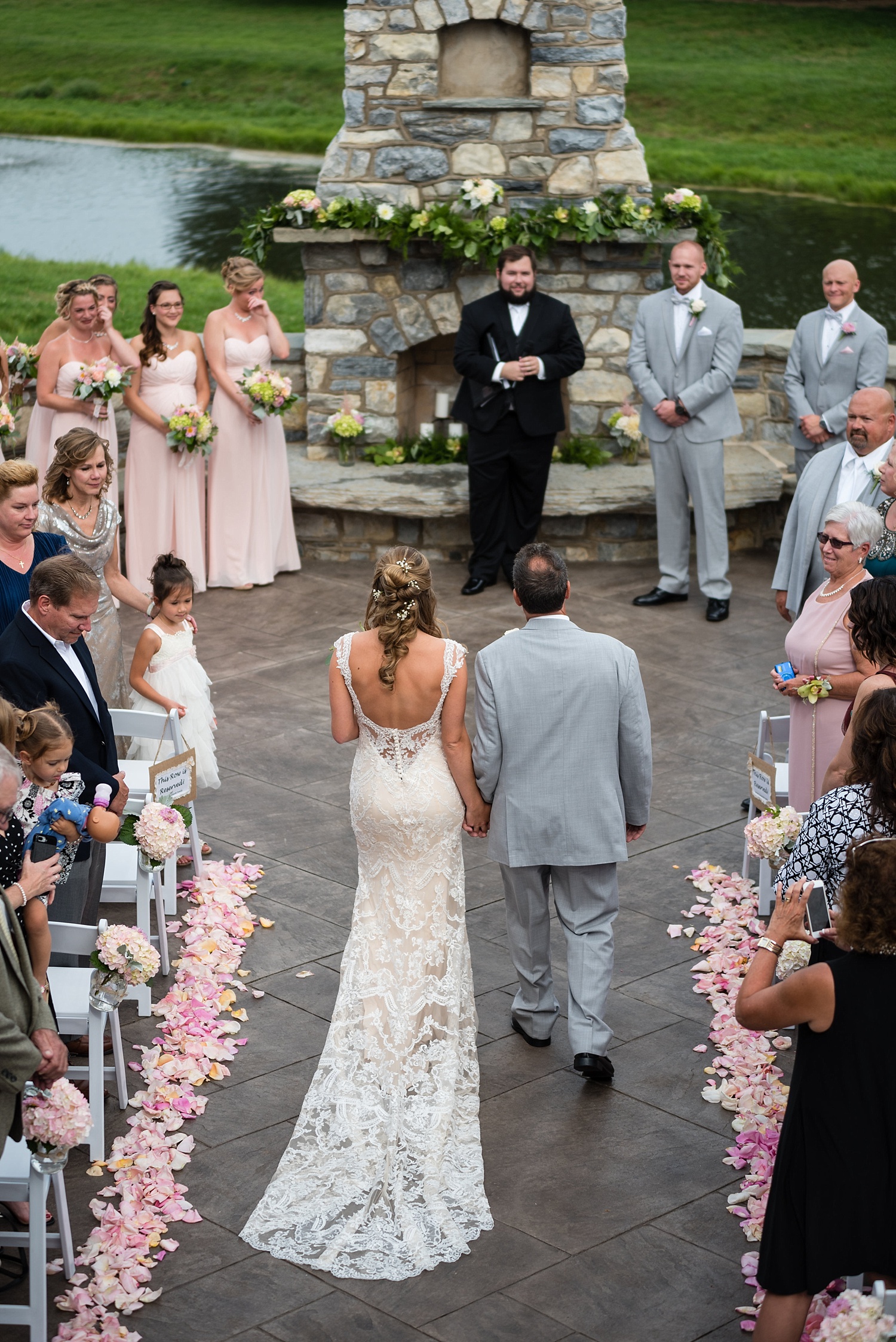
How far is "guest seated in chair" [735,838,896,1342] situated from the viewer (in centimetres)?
339

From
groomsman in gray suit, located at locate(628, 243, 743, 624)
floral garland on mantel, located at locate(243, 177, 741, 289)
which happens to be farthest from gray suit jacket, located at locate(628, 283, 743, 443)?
floral garland on mantel, located at locate(243, 177, 741, 289)

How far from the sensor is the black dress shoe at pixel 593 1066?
492cm

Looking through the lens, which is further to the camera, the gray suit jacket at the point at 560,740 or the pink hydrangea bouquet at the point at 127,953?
the gray suit jacket at the point at 560,740

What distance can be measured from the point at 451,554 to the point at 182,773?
500 cm

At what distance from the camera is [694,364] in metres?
9.09

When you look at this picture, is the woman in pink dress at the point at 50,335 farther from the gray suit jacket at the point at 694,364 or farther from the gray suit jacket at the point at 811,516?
the gray suit jacket at the point at 811,516

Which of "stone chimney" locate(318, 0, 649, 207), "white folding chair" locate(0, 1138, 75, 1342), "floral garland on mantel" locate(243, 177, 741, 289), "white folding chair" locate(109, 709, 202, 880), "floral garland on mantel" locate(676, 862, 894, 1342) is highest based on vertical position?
"stone chimney" locate(318, 0, 649, 207)

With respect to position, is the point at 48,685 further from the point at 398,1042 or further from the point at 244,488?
the point at 244,488

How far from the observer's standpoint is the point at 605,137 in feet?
34.0

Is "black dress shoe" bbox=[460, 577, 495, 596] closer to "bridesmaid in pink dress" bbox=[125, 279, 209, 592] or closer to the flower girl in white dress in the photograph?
"bridesmaid in pink dress" bbox=[125, 279, 209, 592]

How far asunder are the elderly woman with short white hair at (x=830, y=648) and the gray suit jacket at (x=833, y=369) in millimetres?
3494

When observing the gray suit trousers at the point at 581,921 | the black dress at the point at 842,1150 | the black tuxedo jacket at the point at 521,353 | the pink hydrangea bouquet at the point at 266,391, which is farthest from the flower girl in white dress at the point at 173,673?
the black dress at the point at 842,1150

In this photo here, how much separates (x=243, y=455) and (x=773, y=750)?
4.68 meters

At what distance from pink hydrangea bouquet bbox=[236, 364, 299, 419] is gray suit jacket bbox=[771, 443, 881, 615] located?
3896 mm
